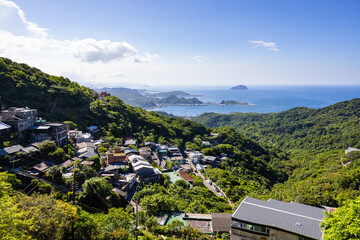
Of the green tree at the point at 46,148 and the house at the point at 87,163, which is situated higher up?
the green tree at the point at 46,148

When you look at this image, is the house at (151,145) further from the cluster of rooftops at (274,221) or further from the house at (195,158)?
the cluster of rooftops at (274,221)

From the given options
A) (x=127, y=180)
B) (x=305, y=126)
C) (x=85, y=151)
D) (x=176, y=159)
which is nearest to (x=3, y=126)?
(x=85, y=151)

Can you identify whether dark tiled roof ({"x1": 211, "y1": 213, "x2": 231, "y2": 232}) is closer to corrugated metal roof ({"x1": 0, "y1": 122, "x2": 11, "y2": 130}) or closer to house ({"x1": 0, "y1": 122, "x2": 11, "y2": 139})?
corrugated metal roof ({"x1": 0, "y1": 122, "x2": 11, "y2": 130})

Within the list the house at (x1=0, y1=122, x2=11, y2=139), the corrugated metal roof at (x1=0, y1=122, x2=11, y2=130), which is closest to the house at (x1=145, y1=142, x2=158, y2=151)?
the house at (x1=0, y1=122, x2=11, y2=139)

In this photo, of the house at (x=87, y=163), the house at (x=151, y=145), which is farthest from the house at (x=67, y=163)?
the house at (x=151, y=145)

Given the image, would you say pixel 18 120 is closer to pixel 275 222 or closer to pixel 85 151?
pixel 85 151

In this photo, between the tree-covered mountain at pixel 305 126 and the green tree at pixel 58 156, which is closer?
the green tree at pixel 58 156
